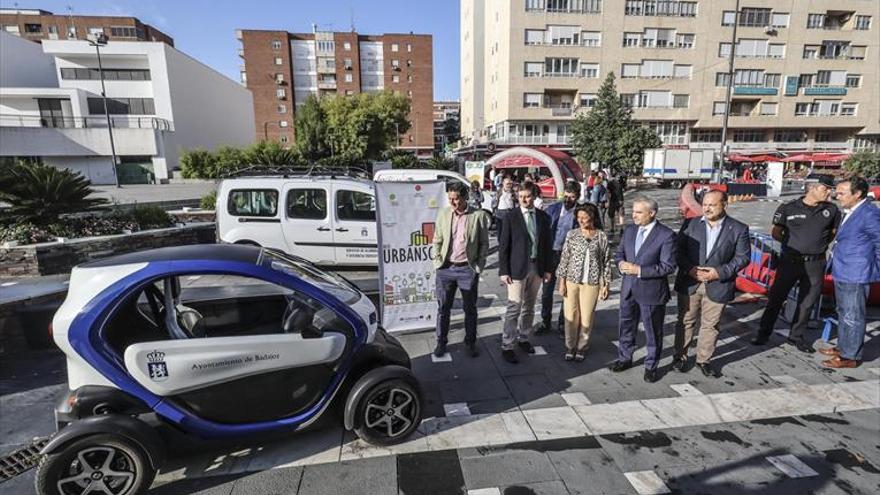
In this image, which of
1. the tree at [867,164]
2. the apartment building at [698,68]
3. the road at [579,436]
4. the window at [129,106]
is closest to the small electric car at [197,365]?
the road at [579,436]

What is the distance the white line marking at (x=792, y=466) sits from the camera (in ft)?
9.66

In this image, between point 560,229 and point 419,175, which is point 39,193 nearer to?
point 419,175

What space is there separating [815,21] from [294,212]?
60.5 meters

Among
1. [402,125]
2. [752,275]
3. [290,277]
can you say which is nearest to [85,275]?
[290,277]

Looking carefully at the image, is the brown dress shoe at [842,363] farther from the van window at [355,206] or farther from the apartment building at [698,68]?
the apartment building at [698,68]

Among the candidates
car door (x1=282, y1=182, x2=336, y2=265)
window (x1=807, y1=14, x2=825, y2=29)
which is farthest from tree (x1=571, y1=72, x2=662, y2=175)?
window (x1=807, y1=14, x2=825, y2=29)

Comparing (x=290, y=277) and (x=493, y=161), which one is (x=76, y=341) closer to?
(x=290, y=277)

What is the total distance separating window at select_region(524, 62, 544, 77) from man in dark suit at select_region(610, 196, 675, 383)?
43.3 metres

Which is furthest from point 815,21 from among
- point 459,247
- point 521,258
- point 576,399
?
point 576,399

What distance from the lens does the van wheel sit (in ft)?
8.23

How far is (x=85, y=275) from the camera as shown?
2711mm

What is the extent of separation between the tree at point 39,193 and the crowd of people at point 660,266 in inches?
320

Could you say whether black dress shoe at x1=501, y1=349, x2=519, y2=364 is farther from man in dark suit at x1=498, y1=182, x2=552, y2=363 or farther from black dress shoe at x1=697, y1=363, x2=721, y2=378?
black dress shoe at x1=697, y1=363, x2=721, y2=378

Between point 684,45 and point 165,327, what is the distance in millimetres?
53279
